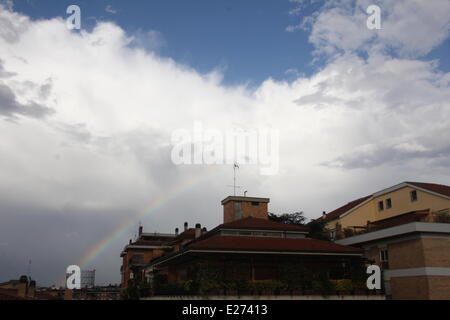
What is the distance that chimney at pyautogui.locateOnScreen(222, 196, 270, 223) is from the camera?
50312 mm

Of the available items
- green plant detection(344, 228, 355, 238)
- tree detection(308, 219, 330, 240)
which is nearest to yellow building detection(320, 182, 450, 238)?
green plant detection(344, 228, 355, 238)

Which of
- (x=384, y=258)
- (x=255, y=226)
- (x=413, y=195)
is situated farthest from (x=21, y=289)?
(x=413, y=195)

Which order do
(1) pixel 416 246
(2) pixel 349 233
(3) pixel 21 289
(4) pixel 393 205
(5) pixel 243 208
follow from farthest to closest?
(5) pixel 243 208
(3) pixel 21 289
(4) pixel 393 205
(2) pixel 349 233
(1) pixel 416 246

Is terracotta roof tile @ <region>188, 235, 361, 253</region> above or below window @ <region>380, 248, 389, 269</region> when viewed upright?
above

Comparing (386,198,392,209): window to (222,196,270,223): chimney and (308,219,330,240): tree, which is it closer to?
(308,219,330,240): tree

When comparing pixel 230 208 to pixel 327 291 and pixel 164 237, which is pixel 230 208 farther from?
pixel 164 237

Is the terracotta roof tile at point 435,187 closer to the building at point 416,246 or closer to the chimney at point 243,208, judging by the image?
the building at point 416,246

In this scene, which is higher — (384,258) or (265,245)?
(265,245)

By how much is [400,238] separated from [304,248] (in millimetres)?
7908

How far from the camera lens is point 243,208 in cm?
5050

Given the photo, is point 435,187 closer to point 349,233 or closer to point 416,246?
point 349,233

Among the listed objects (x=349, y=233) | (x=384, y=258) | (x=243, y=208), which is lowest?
(x=384, y=258)

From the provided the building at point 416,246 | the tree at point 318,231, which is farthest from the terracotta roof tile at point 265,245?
the tree at point 318,231

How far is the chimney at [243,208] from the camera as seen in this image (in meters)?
50.3
